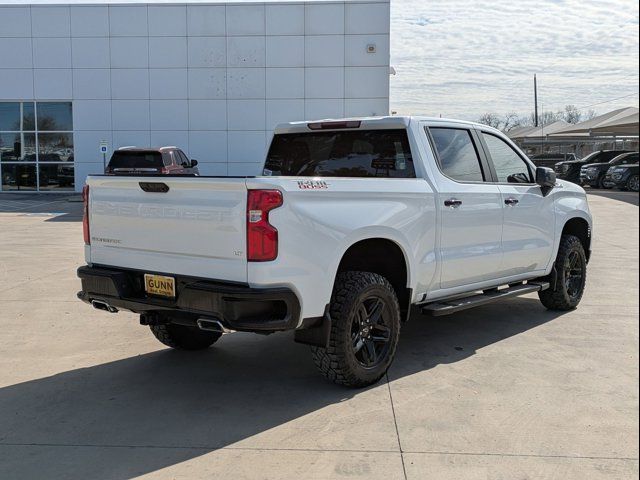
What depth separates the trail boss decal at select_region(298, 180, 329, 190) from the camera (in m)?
4.39

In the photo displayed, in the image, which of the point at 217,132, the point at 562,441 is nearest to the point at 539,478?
the point at 562,441

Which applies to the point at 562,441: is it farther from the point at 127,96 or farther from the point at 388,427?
the point at 127,96

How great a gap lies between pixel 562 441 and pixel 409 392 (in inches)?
47.1

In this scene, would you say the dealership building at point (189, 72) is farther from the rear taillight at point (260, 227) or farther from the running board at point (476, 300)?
the rear taillight at point (260, 227)

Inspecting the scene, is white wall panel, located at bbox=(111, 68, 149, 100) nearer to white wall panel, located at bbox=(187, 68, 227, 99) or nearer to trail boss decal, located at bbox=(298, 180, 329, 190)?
white wall panel, located at bbox=(187, 68, 227, 99)

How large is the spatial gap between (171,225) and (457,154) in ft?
9.15

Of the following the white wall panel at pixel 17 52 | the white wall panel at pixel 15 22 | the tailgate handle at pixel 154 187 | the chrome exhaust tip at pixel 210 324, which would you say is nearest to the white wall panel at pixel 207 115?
the white wall panel at pixel 17 52

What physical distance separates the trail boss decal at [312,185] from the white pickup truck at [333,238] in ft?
0.03

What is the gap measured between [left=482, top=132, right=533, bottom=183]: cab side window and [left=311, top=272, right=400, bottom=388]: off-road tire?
2.14 metres

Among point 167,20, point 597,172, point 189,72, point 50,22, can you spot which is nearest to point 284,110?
point 189,72

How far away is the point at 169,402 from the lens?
4723 mm

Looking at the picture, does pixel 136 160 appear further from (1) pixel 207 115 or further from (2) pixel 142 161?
(1) pixel 207 115

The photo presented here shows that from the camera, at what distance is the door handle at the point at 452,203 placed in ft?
18.2

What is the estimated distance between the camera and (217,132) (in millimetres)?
27188
